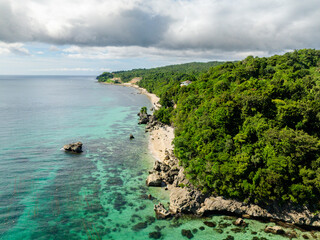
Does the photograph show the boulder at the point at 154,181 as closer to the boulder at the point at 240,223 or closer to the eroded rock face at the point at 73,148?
the boulder at the point at 240,223

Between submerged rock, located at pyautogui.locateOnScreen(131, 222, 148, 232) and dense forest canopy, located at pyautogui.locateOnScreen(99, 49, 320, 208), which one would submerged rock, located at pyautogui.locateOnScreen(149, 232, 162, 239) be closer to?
submerged rock, located at pyautogui.locateOnScreen(131, 222, 148, 232)

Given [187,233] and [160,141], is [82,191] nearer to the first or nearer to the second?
[187,233]

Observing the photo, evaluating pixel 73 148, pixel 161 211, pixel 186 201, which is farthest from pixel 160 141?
pixel 161 211

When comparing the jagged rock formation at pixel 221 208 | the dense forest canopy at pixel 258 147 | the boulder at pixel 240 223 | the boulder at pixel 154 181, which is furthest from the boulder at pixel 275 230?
the boulder at pixel 154 181

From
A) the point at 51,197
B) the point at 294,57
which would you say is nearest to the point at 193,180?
the point at 51,197

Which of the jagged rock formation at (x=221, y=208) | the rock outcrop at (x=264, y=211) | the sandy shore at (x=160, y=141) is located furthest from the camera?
the sandy shore at (x=160, y=141)

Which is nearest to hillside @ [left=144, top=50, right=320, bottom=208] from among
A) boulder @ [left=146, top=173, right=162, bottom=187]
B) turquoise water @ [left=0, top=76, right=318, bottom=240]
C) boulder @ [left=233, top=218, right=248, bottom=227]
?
boulder @ [left=233, top=218, right=248, bottom=227]

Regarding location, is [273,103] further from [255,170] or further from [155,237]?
[155,237]

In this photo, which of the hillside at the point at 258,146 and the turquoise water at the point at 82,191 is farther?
the hillside at the point at 258,146
